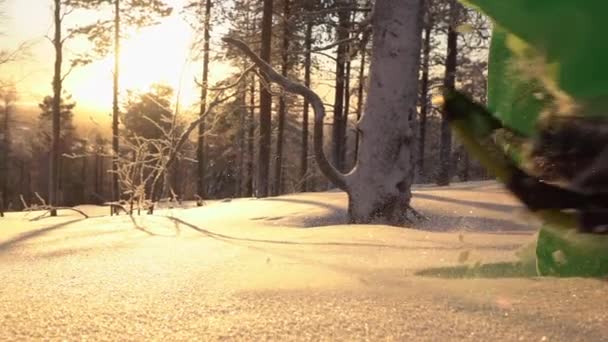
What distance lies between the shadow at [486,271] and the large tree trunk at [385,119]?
1.90 metres

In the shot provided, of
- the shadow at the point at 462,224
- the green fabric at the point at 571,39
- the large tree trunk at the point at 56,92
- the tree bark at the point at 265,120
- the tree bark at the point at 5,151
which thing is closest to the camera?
the green fabric at the point at 571,39

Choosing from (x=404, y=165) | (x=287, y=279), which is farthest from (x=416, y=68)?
(x=287, y=279)

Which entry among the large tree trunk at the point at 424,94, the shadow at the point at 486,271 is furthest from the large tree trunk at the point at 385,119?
the large tree trunk at the point at 424,94

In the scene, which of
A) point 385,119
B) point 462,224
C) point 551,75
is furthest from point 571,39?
point 462,224

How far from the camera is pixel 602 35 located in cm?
48

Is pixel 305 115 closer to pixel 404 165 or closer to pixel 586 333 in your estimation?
pixel 404 165

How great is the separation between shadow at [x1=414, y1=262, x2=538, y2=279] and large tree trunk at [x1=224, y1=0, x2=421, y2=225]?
1898 mm

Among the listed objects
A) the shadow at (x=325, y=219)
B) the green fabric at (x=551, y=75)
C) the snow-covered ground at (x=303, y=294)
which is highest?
the green fabric at (x=551, y=75)

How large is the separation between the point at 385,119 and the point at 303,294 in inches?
83.4

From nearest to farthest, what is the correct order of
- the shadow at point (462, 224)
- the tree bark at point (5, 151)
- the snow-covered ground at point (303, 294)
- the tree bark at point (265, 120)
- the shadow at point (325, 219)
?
the snow-covered ground at point (303, 294), the shadow at point (462, 224), the shadow at point (325, 219), the tree bark at point (265, 120), the tree bark at point (5, 151)

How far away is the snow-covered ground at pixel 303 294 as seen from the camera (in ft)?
2.19

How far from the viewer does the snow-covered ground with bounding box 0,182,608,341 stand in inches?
26.3

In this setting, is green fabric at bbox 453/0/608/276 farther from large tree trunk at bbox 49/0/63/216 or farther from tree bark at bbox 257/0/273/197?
large tree trunk at bbox 49/0/63/216

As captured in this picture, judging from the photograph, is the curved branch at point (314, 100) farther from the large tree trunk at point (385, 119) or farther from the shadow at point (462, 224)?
the shadow at point (462, 224)
